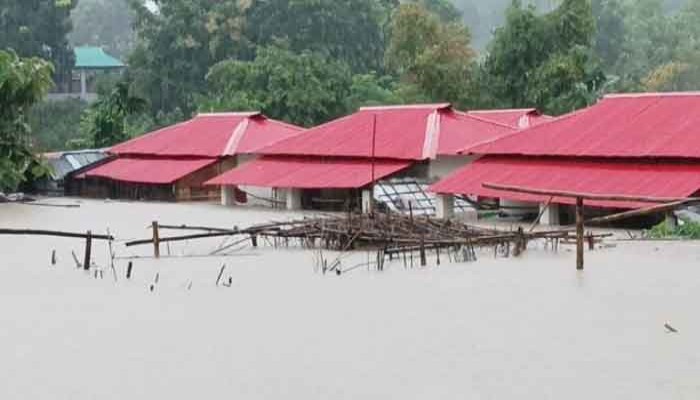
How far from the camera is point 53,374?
361 inches

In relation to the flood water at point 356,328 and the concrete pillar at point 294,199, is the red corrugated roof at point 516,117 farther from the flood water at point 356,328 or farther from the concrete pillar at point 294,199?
the flood water at point 356,328

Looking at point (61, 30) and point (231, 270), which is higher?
point (61, 30)

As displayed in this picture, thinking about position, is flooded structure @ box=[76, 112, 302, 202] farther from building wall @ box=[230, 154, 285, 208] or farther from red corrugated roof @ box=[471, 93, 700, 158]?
red corrugated roof @ box=[471, 93, 700, 158]

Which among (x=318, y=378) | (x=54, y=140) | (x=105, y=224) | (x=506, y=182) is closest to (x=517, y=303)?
(x=318, y=378)

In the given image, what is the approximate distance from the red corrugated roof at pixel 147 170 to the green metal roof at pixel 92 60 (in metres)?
13.7

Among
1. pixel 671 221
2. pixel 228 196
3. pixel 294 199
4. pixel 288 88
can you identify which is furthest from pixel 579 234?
pixel 288 88

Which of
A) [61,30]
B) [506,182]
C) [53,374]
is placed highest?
[61,30]

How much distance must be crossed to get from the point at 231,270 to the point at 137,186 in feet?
41.3

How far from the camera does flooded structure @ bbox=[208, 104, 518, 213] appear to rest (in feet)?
70.1

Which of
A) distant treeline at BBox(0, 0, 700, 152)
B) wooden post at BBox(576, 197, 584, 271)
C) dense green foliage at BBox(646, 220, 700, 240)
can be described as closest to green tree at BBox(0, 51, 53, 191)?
distant treeline at BBox(0, 0, 700, 152)

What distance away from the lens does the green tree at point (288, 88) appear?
100 ft

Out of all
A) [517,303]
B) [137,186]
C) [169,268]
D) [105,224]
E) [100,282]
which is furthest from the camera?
[137,186]

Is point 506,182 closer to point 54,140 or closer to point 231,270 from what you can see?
point 231,270

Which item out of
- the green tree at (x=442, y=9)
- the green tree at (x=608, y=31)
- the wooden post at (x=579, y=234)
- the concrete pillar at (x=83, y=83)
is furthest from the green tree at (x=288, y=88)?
the wooden post at (x=579, y=234)
